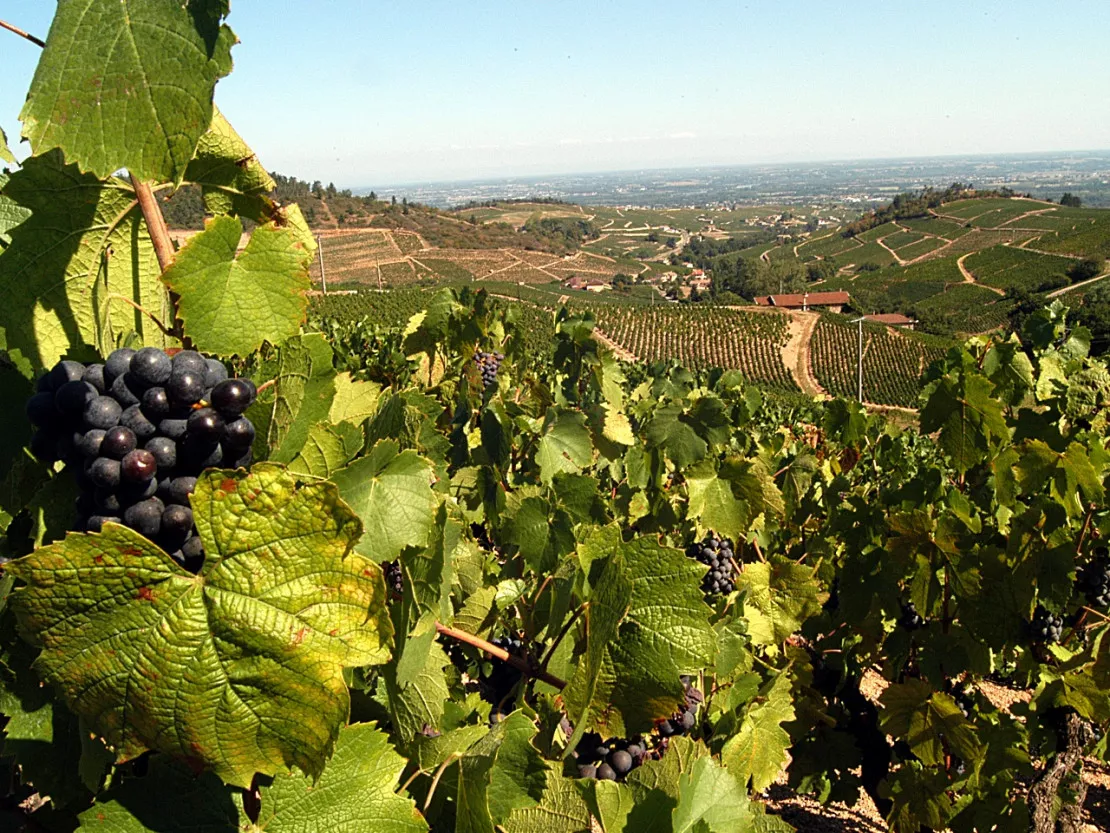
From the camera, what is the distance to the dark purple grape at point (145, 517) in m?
0.88

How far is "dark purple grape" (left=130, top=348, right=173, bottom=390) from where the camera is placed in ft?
2.98

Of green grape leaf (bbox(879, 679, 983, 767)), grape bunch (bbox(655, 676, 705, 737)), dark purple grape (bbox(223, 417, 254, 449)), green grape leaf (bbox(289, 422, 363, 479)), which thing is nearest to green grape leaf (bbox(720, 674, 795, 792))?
grape bunch (bbox(655, 676, 705, 737))

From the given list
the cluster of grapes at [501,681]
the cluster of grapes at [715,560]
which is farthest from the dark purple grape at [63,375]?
the cluster of grapes at [715,560]

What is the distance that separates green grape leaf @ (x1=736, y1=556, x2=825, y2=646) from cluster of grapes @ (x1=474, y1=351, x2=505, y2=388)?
194 cm

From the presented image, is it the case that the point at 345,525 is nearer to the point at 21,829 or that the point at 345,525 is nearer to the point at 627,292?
the point at 21,829

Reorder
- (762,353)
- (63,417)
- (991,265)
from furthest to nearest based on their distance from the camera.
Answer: (991,265)
(762,353)
(63,417)

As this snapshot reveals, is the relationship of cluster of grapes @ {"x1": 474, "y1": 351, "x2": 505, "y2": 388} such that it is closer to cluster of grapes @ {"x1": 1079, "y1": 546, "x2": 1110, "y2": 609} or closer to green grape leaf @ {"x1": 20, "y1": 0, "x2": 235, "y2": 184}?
cluster of grapes @ {"x1": 1079, "y1": 546, "x2": 1110, "y2": 609}

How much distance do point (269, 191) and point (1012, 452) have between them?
3.28 m

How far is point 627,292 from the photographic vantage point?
101 meters

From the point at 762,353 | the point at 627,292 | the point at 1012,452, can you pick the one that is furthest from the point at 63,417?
the point at 627,292

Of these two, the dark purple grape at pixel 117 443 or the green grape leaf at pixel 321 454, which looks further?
the green grape leaf at pixel 321 454

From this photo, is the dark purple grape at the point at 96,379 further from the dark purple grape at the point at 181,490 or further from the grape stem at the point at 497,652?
the grape stem at the point at 497,652

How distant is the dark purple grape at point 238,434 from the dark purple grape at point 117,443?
11cm

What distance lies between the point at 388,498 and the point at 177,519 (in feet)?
1.32
